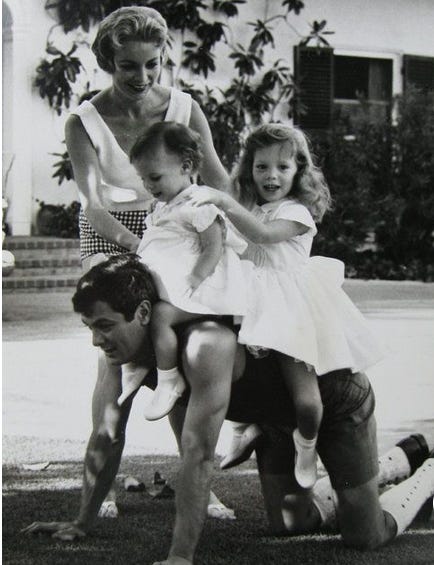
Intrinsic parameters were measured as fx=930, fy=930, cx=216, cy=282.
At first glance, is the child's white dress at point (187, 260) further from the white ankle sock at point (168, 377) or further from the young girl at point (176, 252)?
the white ankle sock at point (168, 377)

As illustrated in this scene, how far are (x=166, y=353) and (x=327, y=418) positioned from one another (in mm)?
474

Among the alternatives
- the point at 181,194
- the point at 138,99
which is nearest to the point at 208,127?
the point at 138,99

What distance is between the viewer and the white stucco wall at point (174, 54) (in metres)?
2.21

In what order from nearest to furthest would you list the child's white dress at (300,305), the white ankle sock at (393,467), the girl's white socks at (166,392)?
the girl's white socks at (166,392), the child's white dress at (300,305), the white ankle sock at (393,467)

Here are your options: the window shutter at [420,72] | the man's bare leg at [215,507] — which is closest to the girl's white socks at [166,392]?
the man's bare leg at [215,507]

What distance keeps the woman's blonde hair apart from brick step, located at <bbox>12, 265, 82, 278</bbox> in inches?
18.8

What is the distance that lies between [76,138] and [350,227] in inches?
29.9

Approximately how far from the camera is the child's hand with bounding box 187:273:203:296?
183cm

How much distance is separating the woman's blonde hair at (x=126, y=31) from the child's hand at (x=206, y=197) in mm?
338

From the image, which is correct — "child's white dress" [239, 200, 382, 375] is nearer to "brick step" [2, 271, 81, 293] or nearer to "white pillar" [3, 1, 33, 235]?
"brick step" [2, 271, 81, 293]

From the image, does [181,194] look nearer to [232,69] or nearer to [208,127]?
[208,127]

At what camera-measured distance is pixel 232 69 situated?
2.35 meters

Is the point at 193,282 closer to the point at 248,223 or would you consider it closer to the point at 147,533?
the point at 248,223

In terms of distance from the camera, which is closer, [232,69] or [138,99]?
[138,99]
